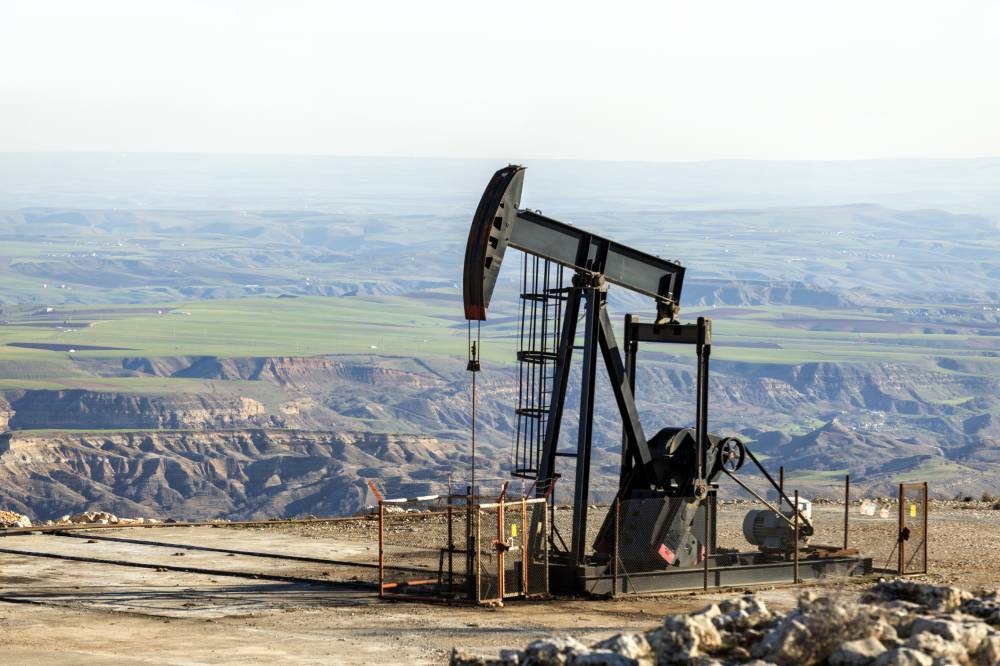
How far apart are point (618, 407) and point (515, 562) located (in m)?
2.47

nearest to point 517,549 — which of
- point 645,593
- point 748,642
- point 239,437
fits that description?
point 645,593

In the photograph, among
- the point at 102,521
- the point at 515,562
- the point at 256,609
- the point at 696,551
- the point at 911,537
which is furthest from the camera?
the point at 102,521

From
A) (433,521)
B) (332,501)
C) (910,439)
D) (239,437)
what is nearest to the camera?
(433,521)

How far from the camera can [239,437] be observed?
140 meters

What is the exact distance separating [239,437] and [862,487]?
49.1 metres

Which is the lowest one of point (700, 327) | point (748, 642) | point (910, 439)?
point (910, 439)

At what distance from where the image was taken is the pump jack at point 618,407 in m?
21.8

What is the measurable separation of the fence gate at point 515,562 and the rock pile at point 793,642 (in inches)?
278

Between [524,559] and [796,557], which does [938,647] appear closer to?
[524,559]

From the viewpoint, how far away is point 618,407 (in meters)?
22.8

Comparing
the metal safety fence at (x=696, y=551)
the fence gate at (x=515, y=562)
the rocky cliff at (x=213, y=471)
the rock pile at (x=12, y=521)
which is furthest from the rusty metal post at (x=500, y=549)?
the rocky cliff at (x=213, y=471)

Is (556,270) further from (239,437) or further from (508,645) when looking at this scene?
(239,437)

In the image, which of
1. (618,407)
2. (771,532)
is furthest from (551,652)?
(771,532)

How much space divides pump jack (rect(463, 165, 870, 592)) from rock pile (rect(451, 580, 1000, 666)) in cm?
786
